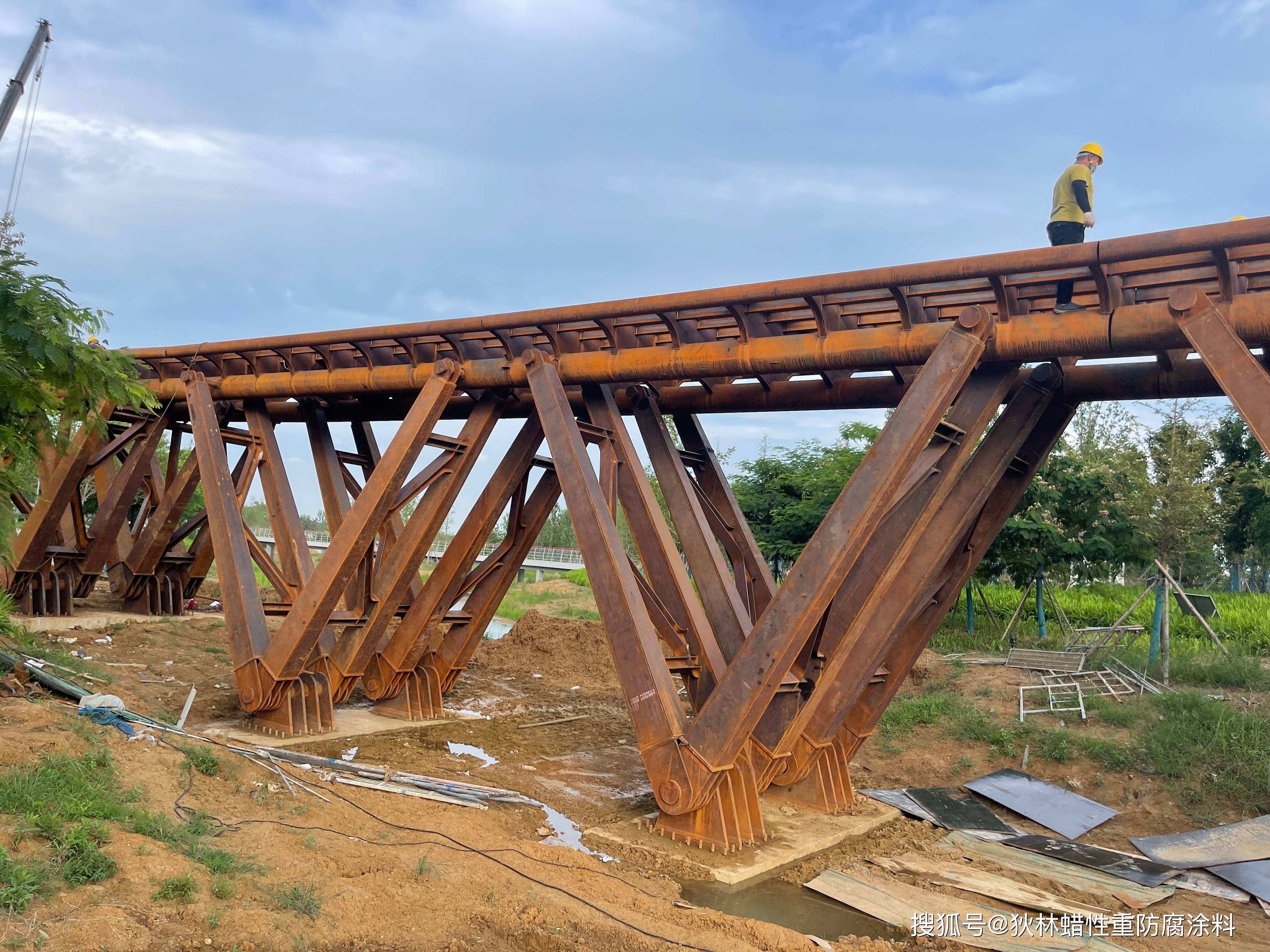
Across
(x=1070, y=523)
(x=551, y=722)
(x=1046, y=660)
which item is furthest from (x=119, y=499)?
(x=1070, y=523)

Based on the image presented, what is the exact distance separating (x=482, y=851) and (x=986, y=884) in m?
3.55

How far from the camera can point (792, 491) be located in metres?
22.3

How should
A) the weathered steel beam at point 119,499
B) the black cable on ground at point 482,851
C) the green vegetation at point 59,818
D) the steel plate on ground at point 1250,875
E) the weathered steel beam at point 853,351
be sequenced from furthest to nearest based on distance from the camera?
the weathered steel beam at point 119,499
the steel plate on ground at point 1250,875
the weathered steel beam at point 853,351
the black cable on ground at point 482,851
the green vegetation at point 59,818

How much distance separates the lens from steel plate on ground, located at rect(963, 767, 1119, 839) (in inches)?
327

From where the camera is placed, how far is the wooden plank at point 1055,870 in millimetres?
6352

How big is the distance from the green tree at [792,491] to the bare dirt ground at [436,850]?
343 inches

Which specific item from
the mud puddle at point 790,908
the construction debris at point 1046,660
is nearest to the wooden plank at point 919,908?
the mud puddle at point 790,908

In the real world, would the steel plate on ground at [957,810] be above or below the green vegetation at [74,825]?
below

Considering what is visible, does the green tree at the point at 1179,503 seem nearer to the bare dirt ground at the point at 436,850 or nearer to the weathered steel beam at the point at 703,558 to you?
the bare dirt ground at the point at 436,850

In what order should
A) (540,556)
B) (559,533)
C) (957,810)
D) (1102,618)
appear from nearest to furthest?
(957,810)
(1102,618)
(540,556)
(559,533)

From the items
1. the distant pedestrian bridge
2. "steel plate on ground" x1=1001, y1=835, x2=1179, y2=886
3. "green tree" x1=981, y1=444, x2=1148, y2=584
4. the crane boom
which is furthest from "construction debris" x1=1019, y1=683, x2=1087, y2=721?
the distant pedestrian bridge

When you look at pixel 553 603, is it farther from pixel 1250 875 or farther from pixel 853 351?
pixel 1250 875

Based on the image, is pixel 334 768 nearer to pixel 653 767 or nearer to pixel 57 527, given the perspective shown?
pixel 653 767

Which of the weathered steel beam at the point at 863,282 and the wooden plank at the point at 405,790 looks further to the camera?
the wooden plank at the point at 405,790
